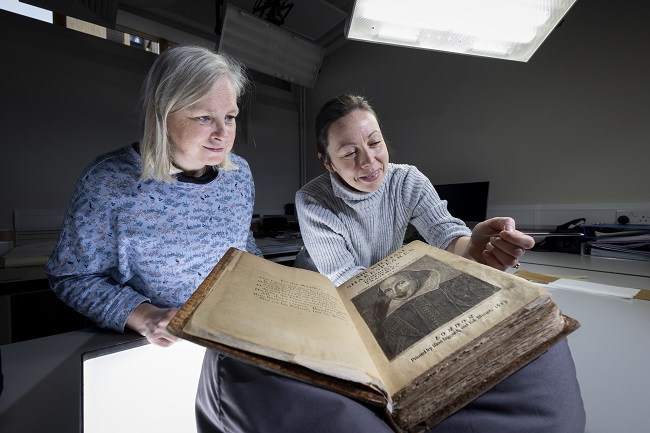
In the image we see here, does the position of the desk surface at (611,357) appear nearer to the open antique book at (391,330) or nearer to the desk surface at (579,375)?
the desk surface at (579,375)

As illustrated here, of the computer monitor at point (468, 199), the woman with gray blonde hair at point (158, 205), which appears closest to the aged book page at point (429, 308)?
the woman with gray blonde hair at point (158, 205)

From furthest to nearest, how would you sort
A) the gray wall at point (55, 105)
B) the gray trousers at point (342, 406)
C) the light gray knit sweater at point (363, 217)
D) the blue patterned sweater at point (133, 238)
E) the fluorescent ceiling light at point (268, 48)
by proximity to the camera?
the gray wall at point (55, 105) → the fluorescent ceiling light at point (268, 48) → the light gray knit sweater at point (363, 217) → the blue patterned sweater at point (133, 238) → the gray trousers at point (342, 406)

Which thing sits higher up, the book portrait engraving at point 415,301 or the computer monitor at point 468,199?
the computer monitor at point 468,199

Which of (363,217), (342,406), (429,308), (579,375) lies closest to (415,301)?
(429,308)

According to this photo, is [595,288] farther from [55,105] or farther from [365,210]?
[55,105]

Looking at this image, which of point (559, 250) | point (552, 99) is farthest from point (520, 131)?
point (559, 250)

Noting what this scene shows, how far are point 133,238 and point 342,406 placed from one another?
710mm

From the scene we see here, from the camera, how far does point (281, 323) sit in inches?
13.0

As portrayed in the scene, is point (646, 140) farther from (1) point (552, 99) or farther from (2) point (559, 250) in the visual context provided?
(2) point (559, 250)

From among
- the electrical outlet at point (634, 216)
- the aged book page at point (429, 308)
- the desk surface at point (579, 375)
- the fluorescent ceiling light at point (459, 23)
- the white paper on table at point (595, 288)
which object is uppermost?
the fluorescent ceiling light at point (459, 23)

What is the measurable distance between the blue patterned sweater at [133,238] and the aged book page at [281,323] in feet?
1.34

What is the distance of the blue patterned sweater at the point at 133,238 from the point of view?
70cm

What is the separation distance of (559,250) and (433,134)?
4.67 feet

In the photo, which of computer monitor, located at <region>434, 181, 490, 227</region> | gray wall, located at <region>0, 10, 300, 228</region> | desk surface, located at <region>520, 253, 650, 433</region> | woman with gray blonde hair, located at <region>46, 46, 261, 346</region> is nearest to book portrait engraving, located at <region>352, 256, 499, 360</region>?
desk surface, located at <region>520, 253, 650, 433</region>
